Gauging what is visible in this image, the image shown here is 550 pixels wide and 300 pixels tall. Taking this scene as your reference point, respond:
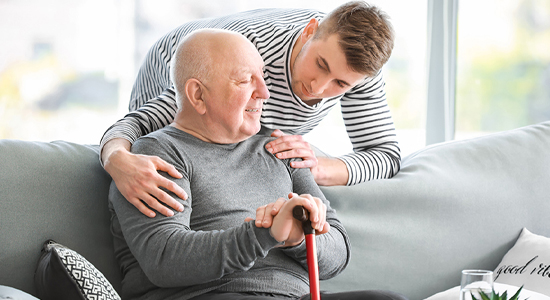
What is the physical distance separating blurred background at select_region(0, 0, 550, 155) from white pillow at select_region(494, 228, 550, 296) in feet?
4.18

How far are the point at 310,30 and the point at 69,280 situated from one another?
0.96 meters

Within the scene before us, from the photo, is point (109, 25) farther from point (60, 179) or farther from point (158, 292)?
point (158, 292)

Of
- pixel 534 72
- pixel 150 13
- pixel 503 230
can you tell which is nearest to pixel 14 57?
pixel 150 13

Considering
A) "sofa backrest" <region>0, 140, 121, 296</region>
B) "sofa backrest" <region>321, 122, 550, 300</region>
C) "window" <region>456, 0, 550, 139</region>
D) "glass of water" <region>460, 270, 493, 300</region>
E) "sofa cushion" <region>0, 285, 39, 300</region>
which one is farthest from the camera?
"window" <region>456, 0, 550, 139</region>

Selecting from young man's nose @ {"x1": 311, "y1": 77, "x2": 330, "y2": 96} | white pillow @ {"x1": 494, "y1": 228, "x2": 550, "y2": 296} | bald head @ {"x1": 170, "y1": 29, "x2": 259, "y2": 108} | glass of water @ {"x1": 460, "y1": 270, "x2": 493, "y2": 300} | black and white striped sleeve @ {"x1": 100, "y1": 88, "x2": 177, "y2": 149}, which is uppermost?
bald head @ {"x1": 170, "y1": 29, "x2": 259, "y2": 108}

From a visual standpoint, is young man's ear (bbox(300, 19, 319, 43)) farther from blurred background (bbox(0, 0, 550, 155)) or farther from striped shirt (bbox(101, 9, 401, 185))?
blurred background (bbox(0, 0, 550, 155))

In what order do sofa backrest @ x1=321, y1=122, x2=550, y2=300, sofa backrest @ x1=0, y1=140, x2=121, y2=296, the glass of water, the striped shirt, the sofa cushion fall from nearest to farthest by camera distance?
the glass of water < the sofa cushion < sofa backrest @ x1=0, y1=140, x2=121, y2=296 < the striped shirt < sofa backrest @ x1=321, y1=122, x2=550, y2=300

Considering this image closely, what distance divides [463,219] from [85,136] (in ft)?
7.03

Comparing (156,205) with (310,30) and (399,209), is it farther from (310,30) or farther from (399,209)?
(399,209)

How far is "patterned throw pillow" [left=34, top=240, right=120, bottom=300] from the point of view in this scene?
107 cm

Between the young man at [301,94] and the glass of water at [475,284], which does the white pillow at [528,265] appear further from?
the glass of water at [475,284]

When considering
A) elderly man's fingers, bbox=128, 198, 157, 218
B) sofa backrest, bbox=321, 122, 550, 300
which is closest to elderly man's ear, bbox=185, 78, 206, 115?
elderly man's fingers, bbox=128, 198, 157, 218

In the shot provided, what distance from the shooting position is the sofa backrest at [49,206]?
123 centimetres

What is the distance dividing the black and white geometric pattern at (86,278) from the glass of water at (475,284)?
721 millimetres
